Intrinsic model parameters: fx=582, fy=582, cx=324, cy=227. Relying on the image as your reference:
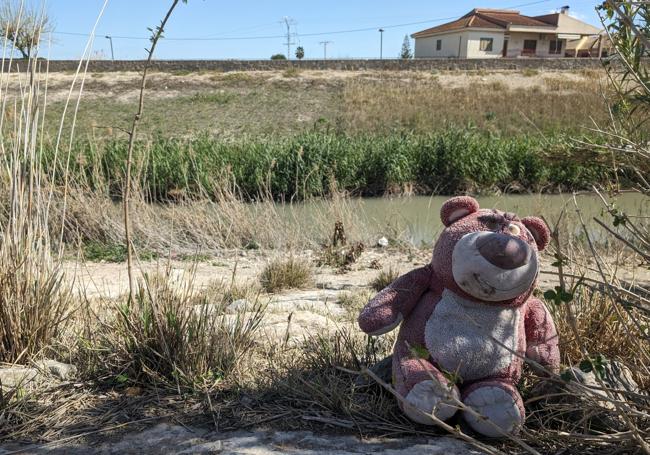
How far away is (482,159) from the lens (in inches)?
568

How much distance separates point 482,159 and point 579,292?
11.9 meters

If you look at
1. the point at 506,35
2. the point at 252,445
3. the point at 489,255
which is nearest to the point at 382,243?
the point at 489,255

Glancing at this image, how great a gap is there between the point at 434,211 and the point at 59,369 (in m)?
10.1

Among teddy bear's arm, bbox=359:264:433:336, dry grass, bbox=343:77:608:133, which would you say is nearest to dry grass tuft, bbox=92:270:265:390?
teddy bear's arm, bbox=359:264:433:336

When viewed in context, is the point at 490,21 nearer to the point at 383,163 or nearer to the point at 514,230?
the point at 383,163

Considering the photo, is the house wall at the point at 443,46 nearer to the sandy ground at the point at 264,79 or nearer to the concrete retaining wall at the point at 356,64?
the concrete retaining wall at the point at 356,64

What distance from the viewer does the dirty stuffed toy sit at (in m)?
2.12

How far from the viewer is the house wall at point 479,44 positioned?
51125 mm

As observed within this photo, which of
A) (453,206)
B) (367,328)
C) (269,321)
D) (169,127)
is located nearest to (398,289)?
(367,328)

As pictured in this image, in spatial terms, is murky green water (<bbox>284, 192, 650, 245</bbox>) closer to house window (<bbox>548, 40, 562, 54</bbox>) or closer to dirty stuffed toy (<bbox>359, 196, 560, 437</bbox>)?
dirty stuffed toy (<bbox>359, 196, 560, 437</bbox>)

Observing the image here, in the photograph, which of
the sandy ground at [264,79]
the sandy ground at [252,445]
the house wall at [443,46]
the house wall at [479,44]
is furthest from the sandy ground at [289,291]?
the house wall at [443,46]

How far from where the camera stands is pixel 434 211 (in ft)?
39.5

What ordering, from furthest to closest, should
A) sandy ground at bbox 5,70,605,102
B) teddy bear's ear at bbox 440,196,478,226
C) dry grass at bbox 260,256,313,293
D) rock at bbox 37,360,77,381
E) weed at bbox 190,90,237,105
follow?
sandy ground at bbox 5,70,605,102, weed at bbox 190,90,237,105, dry grass at bbox 260,256,313,293, rock at bbox 37,360,77,381, teddy bear's ear at bbox 440,196,478,226

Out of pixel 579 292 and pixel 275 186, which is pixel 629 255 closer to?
pixel 579 292
